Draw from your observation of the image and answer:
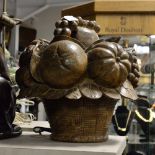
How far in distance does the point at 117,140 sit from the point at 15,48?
403 cm

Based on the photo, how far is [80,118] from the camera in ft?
2.41

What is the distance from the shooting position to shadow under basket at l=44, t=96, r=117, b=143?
2.39 ft

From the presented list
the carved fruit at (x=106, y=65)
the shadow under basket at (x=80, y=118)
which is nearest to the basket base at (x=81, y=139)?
the shadow under basket at (x=80, y=118)

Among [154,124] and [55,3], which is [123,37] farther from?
[55,3]

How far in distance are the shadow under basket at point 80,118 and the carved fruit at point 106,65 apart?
4 centimetres

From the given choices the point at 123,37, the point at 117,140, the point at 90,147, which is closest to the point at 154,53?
the point at 123,37

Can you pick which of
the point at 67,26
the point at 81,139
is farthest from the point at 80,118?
the point at 67,26

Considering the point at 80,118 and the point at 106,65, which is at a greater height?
the point at 106,65

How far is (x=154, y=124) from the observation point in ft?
5.82

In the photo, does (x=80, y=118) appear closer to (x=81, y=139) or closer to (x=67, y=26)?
(x=81, y=139)

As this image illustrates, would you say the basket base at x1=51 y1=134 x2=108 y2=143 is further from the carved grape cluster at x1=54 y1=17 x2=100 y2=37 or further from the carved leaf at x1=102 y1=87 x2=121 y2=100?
the carved grape cluster at x1=54 y1=17 x2=100 y2=37

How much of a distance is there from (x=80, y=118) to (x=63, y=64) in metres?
0.11

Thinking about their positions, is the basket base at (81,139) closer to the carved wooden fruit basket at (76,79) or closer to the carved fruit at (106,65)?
the carved wooden fruit basket at (76,79)

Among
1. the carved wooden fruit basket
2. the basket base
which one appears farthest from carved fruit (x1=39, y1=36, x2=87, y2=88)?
the basket base
